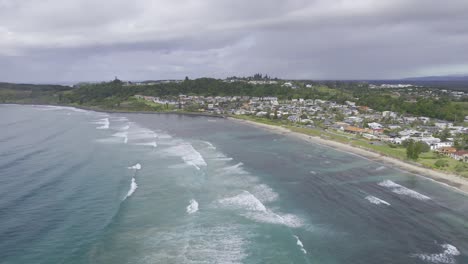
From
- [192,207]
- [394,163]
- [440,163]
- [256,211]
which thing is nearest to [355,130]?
[394,163]

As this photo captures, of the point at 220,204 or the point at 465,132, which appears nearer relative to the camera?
the point at 220,204

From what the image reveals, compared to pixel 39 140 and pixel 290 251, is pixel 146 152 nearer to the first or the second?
pixel 39 140

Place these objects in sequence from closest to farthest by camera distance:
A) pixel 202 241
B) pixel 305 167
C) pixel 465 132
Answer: pixel 202 241
pixel 305 167
pixel 465 132

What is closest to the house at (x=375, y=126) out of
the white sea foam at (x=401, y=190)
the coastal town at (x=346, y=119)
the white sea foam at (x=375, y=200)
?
the coastal town at (x=346, y=119)

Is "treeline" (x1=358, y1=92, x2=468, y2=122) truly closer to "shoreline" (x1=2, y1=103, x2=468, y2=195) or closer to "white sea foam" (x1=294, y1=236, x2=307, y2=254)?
"shoreline" (x1=2, y1=103, x2=468, y2=195)

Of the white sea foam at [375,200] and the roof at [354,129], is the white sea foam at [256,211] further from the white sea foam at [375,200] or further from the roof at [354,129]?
the roof at [354,129]

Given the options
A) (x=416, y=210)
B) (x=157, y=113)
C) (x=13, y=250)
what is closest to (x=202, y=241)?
(x=13, y=250)
